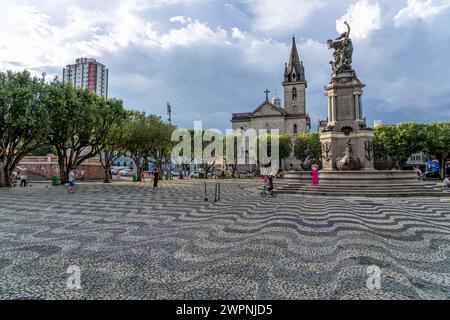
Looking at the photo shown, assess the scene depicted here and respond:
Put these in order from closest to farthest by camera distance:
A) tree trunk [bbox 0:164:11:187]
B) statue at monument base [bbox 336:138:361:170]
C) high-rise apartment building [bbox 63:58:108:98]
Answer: statue at monument base [bbox 336:138:361:170] → tree trunk [bbox 0:164:11:187] → high-rise apartment building [bbox 63:58:108:98]

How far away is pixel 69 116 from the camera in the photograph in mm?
26656

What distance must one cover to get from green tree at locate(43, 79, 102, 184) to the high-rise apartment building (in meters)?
113

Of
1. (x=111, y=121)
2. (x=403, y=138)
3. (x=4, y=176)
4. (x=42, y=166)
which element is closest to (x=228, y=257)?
(x=4, y=176)

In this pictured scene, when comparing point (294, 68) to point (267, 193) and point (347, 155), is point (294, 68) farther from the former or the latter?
point (267, 193)

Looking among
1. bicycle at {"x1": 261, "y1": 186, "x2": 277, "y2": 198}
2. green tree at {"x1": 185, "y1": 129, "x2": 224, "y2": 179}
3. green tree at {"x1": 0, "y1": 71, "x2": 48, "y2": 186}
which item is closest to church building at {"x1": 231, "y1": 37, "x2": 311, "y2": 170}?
green tree at {"x1": 185, "y1": 129, "x2": 224, "y2": 179}

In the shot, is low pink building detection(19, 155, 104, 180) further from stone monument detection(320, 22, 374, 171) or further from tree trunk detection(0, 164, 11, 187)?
stone monument detection(320, 22, 374, 171)

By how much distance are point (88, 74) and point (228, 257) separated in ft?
495

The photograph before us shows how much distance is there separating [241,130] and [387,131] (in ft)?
136

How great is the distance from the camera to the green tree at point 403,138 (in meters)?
43.2

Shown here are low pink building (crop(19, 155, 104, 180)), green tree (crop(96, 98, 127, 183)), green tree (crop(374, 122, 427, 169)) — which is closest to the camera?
green tree (crop(96, 98, 127, 183))

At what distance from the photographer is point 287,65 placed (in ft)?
268

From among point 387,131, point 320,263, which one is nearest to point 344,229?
point 320,263

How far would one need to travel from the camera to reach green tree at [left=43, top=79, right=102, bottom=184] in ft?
82.7
